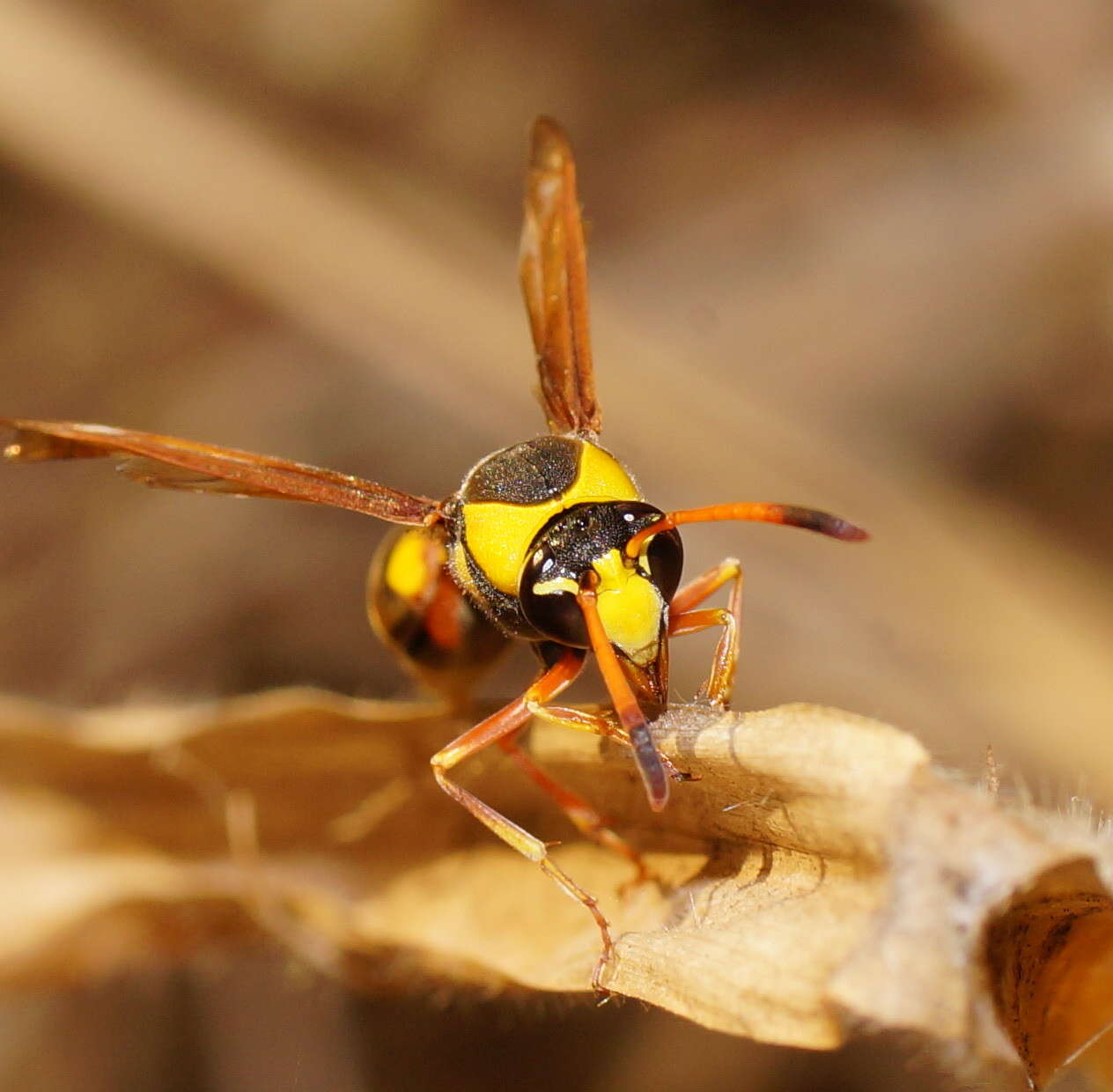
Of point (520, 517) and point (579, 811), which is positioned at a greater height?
point (520, 517)

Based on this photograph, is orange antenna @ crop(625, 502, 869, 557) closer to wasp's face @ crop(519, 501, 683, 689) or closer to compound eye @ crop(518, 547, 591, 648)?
wasp's face @ crop(519, 501, 683, 689)

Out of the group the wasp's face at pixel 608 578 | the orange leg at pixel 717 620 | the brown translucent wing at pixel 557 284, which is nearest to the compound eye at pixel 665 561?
the wasp's face at pixel 608 578

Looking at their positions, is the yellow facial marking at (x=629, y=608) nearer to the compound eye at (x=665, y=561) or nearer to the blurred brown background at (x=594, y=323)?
the compound eye at (x=665, y=561)

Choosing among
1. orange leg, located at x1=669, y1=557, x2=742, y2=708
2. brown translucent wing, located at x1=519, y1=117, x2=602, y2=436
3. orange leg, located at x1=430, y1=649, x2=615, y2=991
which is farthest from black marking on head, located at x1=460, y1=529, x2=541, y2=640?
brown translucent wing, located at x1=519, y1=117, x2=602, y2=436

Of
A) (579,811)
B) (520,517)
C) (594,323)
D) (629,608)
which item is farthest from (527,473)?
(594,323)

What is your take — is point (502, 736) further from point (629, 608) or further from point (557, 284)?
point (557, 284)

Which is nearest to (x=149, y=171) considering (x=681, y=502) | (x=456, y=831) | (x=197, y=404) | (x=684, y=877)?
(x=197, y=404)

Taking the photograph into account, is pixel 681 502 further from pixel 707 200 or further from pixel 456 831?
pixel 456 831
